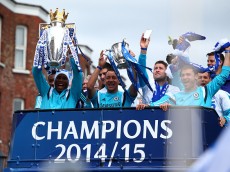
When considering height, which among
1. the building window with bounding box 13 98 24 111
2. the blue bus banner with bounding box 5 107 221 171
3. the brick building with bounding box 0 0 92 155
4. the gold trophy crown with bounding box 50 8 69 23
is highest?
the brick building with bounding box 0 0 92 155

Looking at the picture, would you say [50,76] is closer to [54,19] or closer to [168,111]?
[54,19]

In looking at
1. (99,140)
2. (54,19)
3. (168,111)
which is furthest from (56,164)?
(54,19)

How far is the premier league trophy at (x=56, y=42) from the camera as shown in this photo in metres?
8.62

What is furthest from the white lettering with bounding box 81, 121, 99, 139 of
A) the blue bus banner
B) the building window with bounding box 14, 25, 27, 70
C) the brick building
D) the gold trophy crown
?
the building window with bounding box 14, 25, 27, 70

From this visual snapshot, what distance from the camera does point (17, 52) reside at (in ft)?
108

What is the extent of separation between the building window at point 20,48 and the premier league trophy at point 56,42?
24.1 metres

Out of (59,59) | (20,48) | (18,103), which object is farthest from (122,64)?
(20,48)

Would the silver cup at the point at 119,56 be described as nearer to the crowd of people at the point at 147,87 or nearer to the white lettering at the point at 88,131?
the crowd of people at the point at 147,87

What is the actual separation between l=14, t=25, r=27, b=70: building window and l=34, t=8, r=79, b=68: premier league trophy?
79.2ft

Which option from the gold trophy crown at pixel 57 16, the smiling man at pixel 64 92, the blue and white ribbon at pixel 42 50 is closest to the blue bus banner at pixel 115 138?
the smiling man at pixel 64 92

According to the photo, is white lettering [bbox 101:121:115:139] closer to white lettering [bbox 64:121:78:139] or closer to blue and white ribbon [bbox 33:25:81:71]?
white lettering [bbox 64:121:78:139]

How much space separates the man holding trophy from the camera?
8.62 metres

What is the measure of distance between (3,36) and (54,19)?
22982 millimetres

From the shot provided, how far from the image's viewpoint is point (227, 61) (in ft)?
26.6
